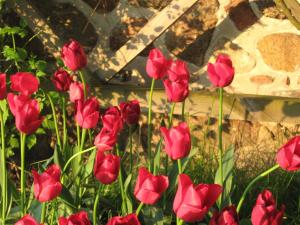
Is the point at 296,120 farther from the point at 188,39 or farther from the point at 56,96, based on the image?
the point at 56,96

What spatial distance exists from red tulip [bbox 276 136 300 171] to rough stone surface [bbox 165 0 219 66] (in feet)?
7.10

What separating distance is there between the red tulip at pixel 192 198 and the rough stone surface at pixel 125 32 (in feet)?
8.01

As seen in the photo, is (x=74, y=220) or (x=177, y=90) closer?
(x=74, y=220)

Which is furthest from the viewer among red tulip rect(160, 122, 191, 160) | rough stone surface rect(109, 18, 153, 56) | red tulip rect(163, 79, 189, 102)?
rough stone surface rect(109, 18, 153, 56)

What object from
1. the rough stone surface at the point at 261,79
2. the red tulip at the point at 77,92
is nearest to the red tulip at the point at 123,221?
the red tulip at the point at 77,92

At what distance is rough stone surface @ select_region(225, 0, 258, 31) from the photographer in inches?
142

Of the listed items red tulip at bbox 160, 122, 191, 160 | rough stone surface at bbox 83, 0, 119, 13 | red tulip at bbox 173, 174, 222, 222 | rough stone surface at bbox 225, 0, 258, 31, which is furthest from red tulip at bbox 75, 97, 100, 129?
rough stone surface at bbox 83, 0, 119, 13

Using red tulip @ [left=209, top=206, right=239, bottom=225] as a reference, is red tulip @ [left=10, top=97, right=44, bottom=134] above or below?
above

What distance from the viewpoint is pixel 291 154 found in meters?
1.59

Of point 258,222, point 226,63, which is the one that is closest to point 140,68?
point 226,63

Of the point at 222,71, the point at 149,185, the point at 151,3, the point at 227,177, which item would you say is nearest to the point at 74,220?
the point at 149,185

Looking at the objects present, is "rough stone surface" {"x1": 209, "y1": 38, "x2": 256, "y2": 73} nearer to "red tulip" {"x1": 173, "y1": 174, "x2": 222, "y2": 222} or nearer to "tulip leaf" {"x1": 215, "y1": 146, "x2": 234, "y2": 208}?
"tulip leaf" {"x1": 215, "y1": 146, "x2": 234, "y2": 208}

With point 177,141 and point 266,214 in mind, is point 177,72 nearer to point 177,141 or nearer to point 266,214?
point 177,141

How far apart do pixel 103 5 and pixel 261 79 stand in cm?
99
